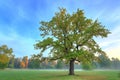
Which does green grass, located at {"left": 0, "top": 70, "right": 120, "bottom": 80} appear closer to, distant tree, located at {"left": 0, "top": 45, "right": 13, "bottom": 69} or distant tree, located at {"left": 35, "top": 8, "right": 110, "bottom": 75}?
distant tree, located at {"left": 35, "top": 8, "right": 110, "bottom": 75}

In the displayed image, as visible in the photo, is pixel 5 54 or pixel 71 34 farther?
pixel 5 54

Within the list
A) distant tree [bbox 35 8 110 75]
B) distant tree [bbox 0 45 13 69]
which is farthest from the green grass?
distant tree [bbox 0 45 13 69]

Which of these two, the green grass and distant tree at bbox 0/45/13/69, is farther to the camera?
distant tree at bbox 0/45/13/69

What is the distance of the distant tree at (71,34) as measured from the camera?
48.4 metres

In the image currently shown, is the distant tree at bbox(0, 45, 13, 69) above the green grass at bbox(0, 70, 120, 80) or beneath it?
above

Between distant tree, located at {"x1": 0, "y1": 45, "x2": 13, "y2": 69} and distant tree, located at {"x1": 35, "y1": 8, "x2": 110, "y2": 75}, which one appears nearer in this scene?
distant tree, located at {"x1": 35, "y1": 8, "x2": 110, "y2": 75}

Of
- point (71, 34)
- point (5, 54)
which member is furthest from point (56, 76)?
point (5, 54)

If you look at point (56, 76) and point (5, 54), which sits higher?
point (5, 54)

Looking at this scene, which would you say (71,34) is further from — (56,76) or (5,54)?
(5,54)

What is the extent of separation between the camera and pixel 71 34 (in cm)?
5000

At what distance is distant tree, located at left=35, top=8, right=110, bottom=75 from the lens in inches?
1906

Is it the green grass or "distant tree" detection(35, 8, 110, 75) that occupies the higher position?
"distant tree" detection(35, 8, 110, 75)

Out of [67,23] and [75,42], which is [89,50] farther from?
[67,23]

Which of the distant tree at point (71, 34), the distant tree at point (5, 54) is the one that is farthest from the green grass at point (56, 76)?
the distant tree at point (5, 54)
